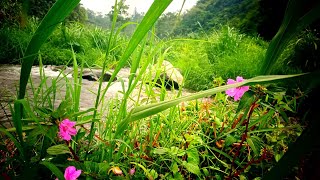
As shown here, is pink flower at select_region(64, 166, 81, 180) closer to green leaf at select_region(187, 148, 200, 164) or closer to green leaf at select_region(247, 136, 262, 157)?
green leaf at select_region(187, 148, 200, 164)

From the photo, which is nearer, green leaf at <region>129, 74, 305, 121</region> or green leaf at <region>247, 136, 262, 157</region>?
green leaf at <region>129, 74, 305, 121</region>

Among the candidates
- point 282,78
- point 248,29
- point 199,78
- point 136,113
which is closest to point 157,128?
point 136,113

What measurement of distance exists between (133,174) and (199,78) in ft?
8.93

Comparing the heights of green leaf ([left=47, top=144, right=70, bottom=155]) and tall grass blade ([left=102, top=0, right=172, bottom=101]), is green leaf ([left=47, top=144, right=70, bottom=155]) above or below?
below

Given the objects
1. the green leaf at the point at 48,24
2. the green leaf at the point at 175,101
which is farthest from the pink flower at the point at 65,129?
the green leaf at the point at 175,101

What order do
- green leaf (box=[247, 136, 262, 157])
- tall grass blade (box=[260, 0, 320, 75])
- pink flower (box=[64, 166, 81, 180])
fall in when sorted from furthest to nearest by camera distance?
green leaf (box=[247, 136, 262, 157])
pink flower (box=[64, 166, 81, 180])
tall grass blade (box=[260, 0, 320, 75])

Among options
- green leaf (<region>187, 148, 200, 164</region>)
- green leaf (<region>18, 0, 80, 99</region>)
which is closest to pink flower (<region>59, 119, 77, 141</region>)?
green leaf (<region>18, 0, 80, 99</region>)

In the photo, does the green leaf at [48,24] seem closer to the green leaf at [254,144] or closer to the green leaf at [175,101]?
the green leaf at [175,101]

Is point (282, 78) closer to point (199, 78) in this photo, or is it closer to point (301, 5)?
point (301, 5)

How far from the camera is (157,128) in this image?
1.05 meters

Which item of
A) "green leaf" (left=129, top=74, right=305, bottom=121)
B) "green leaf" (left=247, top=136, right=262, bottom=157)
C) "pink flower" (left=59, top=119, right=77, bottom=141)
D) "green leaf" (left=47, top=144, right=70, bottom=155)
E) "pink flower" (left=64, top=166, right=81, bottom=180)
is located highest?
"green leaf" (left=129, top=74, right=305, bottom=121)

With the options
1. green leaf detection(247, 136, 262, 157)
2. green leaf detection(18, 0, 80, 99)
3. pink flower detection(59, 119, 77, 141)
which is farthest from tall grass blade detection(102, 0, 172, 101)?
green leaf detection(247, 136, 262, 157)

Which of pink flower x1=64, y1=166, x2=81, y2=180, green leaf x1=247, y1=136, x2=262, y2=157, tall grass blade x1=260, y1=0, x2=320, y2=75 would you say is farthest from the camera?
green leaf x1=247, y1=136, x2=262, y2=157

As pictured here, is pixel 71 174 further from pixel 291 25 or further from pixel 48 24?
pixel 291 25
